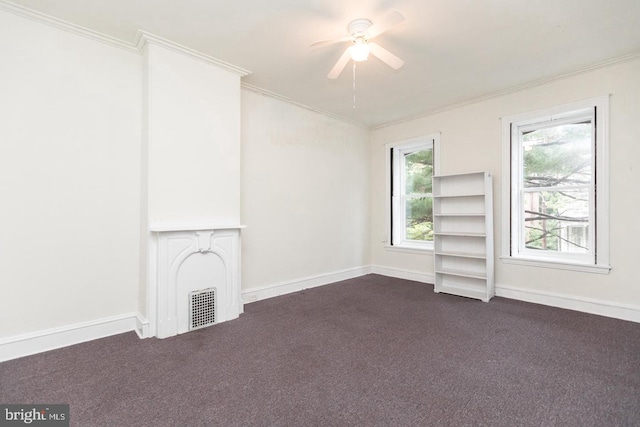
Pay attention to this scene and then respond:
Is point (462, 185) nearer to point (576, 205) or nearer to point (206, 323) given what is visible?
point (576, 205)

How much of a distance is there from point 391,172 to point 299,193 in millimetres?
1811

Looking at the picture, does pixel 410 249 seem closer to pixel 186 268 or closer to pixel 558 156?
pixel 558 156

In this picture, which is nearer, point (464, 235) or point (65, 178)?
point (65, 178)

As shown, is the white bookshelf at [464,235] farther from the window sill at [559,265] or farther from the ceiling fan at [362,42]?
the ceiling fan at [362,42]

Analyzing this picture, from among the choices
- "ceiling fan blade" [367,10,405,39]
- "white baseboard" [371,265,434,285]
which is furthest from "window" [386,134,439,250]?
"ceiling fan blade" [367,10,405,39]

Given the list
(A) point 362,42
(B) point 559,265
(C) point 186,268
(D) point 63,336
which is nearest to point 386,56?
(A) point 362,42

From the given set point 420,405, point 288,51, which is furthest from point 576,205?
point 288,51

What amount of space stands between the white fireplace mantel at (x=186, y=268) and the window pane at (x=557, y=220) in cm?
358

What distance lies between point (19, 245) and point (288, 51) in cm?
274

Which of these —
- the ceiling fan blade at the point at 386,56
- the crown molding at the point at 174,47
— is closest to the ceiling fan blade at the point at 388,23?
the ceiling fan blade at the point at 386,56

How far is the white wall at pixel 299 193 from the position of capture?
143 inches

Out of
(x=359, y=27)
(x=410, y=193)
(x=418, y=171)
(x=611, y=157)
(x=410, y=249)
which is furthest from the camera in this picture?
(x=410, y=193)

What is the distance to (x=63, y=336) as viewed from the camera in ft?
7.85

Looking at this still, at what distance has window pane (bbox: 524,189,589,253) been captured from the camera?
3328 mm
